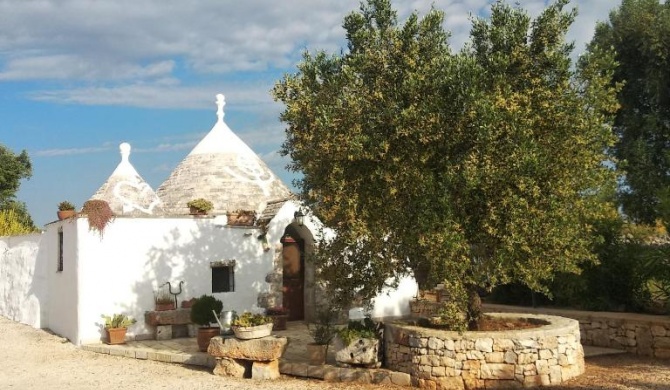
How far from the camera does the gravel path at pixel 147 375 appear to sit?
935 cm

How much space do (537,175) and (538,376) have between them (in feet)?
9.74

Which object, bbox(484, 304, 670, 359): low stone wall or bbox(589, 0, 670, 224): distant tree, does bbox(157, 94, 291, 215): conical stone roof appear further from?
bbox(589, 0, 670, 224): distant tree

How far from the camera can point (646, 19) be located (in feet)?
61.1

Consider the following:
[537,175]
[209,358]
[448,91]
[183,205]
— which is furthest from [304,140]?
[183,205]

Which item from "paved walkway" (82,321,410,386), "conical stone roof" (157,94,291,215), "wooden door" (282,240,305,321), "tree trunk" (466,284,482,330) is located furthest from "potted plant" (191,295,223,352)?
"tree trunk" (466,284,482,330)

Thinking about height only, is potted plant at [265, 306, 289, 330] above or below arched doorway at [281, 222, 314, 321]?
below

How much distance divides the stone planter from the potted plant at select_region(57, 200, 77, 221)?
8573 millimetres

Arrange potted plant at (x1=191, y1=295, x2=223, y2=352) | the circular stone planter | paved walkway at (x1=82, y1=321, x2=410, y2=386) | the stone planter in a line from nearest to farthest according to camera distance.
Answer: the circular stone planter < paved walkway at (x1=82, y1=321, x2=410, y2=386) < the stone planter < potted plant at (x1=191, y1=295, x2=223, y2=352)

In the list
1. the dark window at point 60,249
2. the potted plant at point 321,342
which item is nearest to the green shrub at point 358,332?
the potted plant at point 321,342

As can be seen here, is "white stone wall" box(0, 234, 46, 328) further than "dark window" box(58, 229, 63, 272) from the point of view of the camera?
Yes

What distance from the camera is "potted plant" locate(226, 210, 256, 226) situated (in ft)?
51.2

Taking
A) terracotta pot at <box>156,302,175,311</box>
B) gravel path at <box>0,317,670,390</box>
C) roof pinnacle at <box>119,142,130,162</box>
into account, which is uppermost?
roof pinnacle at <box>119,142,130,162</box>

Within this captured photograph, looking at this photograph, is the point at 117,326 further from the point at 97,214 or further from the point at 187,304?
the point at 97,214

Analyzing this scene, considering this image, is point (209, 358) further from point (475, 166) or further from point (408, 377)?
point (475, 166)
